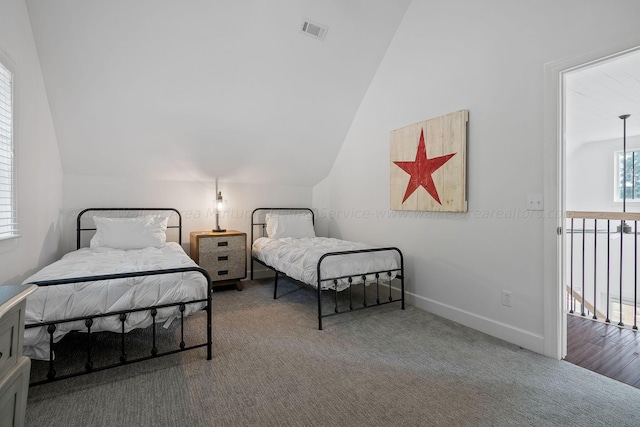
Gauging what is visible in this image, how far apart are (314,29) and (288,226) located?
2.40 m

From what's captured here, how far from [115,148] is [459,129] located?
12.0 feet

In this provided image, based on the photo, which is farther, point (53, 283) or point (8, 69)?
point (8, 69)

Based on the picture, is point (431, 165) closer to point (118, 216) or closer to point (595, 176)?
point (118, 216)

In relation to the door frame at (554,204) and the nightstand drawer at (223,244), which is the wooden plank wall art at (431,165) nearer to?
the door frame at (554,204)

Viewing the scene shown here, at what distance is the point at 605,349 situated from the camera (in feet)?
7.91

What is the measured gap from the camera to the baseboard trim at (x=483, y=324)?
238 centimetres

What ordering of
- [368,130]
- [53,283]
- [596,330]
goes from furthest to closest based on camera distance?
[368,130]
[596,330]
[53,283]

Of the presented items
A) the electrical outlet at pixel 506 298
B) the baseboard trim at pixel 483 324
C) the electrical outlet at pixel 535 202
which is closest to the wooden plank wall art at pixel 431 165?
the electrical outlet at pixel 535 202

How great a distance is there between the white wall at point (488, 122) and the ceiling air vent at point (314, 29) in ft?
2.89

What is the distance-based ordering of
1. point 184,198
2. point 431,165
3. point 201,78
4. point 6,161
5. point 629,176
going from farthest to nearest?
point 629,176 → point 184,198 → point 201,78 → point 431,165 → point 6,161

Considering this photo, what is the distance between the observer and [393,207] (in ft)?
11.8

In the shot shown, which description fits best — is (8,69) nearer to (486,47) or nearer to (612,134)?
(486,47)

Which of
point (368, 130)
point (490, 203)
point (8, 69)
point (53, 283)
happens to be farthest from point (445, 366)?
point (8, 69)

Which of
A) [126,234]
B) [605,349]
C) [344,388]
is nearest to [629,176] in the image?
[605,349]
